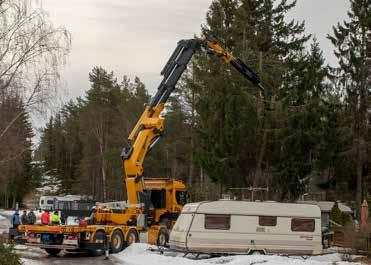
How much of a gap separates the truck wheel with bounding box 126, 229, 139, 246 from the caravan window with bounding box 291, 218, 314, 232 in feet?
21.8

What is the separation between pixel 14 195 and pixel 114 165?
22.4 meters

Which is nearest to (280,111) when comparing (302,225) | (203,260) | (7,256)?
(302,225)

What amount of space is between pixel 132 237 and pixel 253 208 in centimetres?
564

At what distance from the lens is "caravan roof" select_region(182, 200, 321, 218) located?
71.6ft

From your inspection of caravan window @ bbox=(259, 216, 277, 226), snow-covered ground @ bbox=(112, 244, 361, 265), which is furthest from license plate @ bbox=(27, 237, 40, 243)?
caravan window @ bbox=(259, 216, 277, 226)

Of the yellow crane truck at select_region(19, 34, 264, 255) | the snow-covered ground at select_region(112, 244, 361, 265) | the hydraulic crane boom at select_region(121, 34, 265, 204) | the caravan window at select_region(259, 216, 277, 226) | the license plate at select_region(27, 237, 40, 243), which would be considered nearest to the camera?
the snow-covered ground at select_region(112, 244, 361, 265)

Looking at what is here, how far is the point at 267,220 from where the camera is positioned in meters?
22.2

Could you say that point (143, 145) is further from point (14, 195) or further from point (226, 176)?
point (14, 195)

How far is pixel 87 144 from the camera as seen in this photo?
78.2m

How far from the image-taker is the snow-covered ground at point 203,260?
18703 millimetres

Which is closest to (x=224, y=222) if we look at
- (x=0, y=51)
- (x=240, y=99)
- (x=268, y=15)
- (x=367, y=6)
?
(x=0, y=51)

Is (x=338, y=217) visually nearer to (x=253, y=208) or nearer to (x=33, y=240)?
(x=253, y=208)

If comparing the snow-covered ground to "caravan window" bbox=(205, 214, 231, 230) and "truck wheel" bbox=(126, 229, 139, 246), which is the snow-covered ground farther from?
"caravan window" bbox=(205, 214, 231, 230)

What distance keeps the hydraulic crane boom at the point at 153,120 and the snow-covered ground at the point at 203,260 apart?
330 cm
